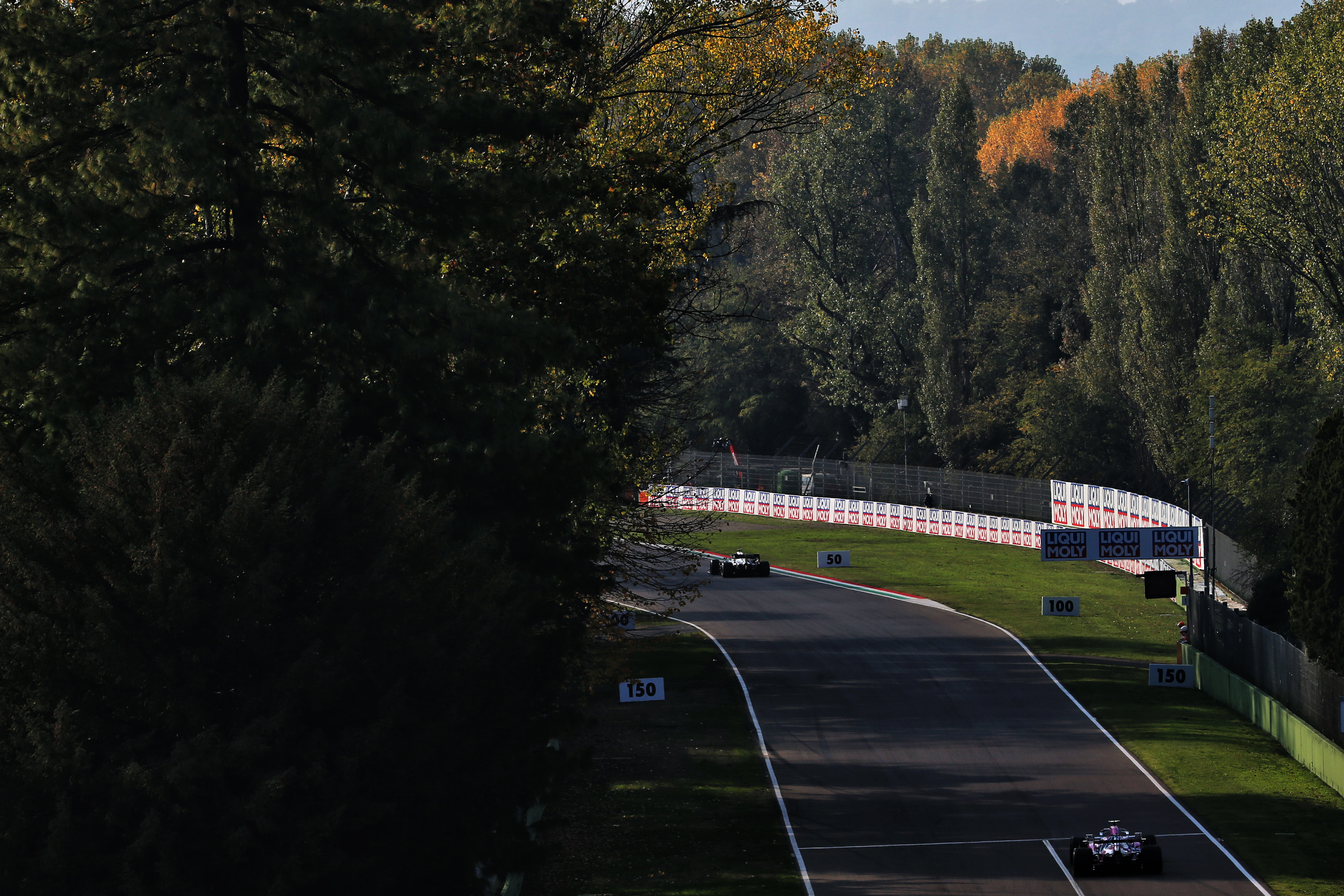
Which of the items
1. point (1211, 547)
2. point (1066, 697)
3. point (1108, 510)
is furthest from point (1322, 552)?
point (1108, 510)

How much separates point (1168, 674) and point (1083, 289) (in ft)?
159

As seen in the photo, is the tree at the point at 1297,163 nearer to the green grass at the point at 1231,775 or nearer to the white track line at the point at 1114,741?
the white track line at the point at 1114,741

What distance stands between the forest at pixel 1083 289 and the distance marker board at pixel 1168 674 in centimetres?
602

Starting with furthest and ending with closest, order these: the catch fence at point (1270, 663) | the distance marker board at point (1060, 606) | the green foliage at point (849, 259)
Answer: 1. the green foliage at point (849, 259)
2. the distance marker board at point (1060, 606)
3. the catch fence at point (1270, 663)

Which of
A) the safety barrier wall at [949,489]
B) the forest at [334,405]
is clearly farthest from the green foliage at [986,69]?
the forest at [334,405]

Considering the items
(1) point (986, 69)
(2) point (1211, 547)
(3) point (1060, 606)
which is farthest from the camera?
(1) point (986, 69)

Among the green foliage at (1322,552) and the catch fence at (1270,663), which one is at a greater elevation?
the green foliage at (1322,552)

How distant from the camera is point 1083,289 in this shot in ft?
269

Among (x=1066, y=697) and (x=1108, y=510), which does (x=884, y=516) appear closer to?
(x=1108, y=510)

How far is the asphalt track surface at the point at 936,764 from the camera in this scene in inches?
1022

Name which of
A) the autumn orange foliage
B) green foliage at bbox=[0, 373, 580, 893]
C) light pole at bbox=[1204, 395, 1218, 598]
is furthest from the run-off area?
the autumn orange foliage

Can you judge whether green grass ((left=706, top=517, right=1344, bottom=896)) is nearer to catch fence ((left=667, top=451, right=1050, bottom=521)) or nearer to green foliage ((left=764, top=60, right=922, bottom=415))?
catch fence ((left=667, top=451, right=1050, bottom=521))

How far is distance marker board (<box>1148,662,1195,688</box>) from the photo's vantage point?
35844 millimetres

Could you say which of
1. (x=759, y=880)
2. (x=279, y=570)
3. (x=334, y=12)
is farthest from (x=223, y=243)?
(x=759, y=880)
